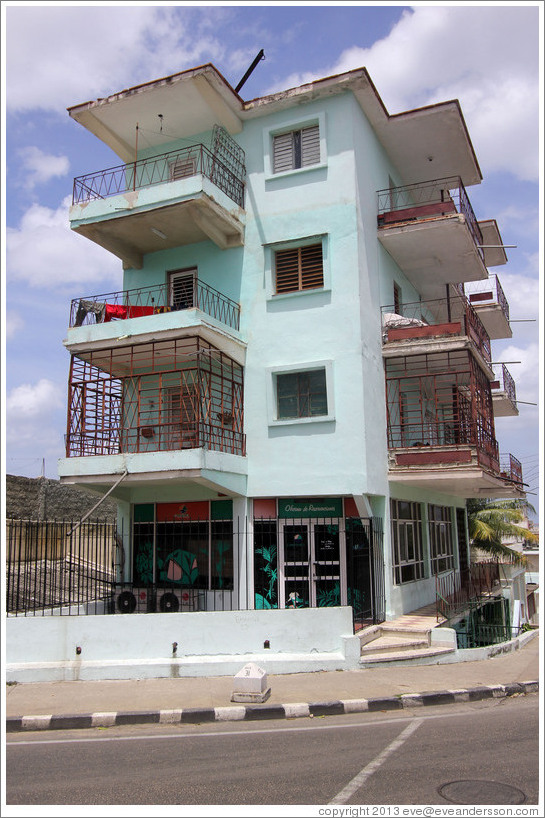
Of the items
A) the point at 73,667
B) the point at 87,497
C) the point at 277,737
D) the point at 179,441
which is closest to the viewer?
the point at 277,737

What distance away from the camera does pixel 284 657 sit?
12.3m

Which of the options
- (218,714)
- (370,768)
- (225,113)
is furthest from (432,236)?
(370,768)

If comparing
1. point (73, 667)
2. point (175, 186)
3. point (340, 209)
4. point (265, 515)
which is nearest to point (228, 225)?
point (175, 186)

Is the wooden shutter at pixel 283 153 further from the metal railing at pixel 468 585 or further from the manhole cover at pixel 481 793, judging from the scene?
the manhole cover at pixel 481 793

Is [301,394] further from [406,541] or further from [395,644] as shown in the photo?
[395,644]

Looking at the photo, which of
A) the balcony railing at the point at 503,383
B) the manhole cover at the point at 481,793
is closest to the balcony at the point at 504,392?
the balcony railing at the point at 503,383

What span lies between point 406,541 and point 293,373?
5.60m

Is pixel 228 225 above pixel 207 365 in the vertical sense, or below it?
above

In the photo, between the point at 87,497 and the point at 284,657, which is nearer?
the point at 284,657

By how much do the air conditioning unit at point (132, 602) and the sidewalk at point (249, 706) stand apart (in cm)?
456

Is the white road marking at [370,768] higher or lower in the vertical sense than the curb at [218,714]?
higher

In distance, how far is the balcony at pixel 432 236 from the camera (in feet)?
56.9

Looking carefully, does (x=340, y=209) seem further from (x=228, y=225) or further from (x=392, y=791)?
(x=392, y=791)

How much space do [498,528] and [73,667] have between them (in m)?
20.8
